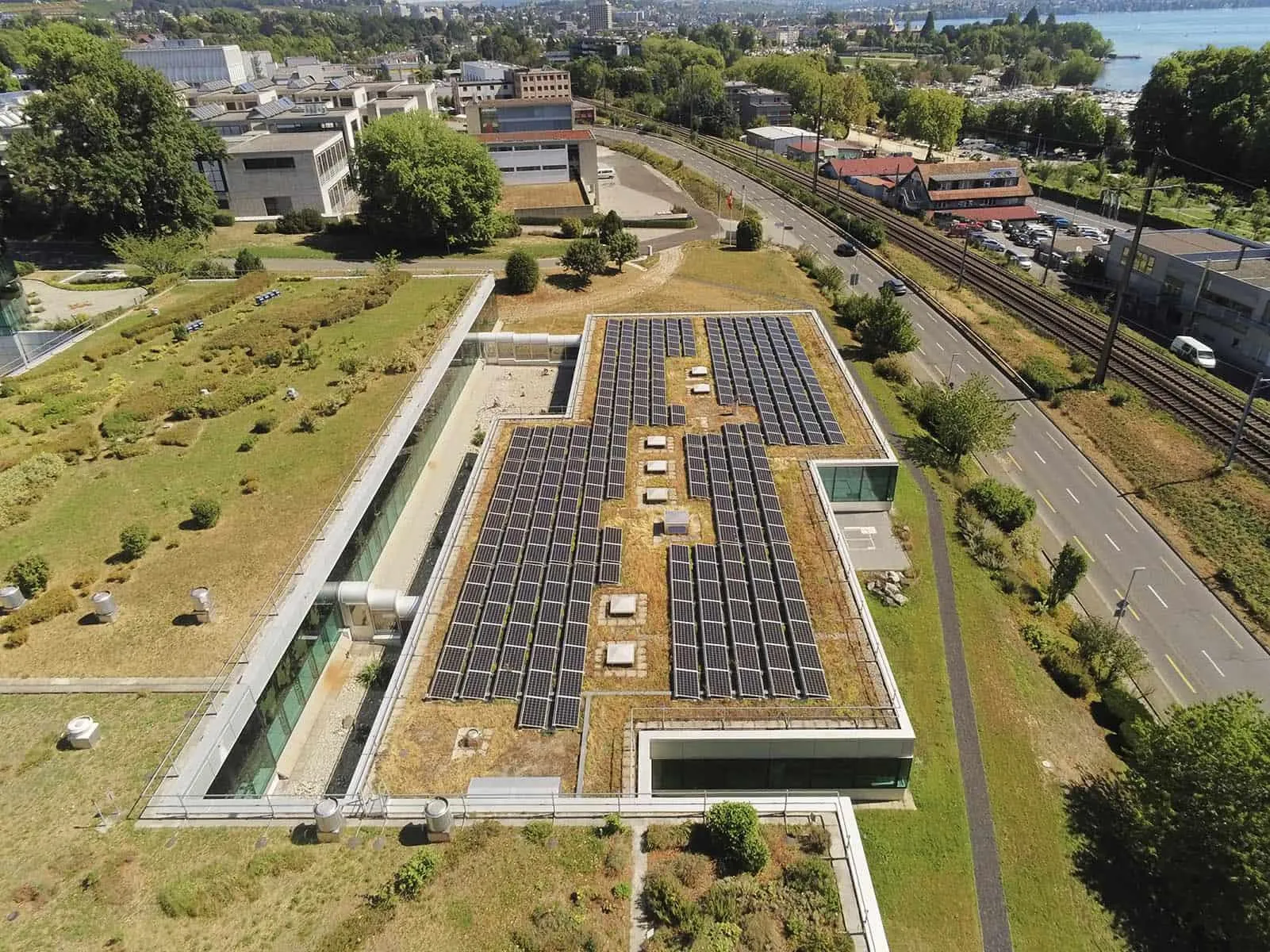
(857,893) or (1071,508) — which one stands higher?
(857,893)

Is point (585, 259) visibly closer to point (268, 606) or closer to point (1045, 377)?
point (1045, 377)

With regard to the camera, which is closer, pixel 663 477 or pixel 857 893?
pixel 857 893

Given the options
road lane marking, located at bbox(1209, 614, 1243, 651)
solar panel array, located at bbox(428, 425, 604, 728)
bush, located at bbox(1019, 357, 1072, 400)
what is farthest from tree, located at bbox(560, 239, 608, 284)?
road lane marking, located at bbox(1209, 614, 1243, 651)

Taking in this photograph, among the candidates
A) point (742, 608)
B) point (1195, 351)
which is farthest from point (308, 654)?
point (1195, 351)

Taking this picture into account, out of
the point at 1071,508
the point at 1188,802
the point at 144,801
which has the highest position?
the point at 144,801

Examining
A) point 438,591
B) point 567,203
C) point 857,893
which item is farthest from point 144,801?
point 567,203

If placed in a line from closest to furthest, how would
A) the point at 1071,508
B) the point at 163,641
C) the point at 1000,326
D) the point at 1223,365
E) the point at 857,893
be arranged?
the point at 857,893 < the point at 163,641 < the point at 1071,508 < the point at 1223,365 < the point at 1000,326

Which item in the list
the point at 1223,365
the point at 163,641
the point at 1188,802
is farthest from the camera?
the point at 1223,365

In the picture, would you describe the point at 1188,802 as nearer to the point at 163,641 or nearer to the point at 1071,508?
the point at 1071,508
